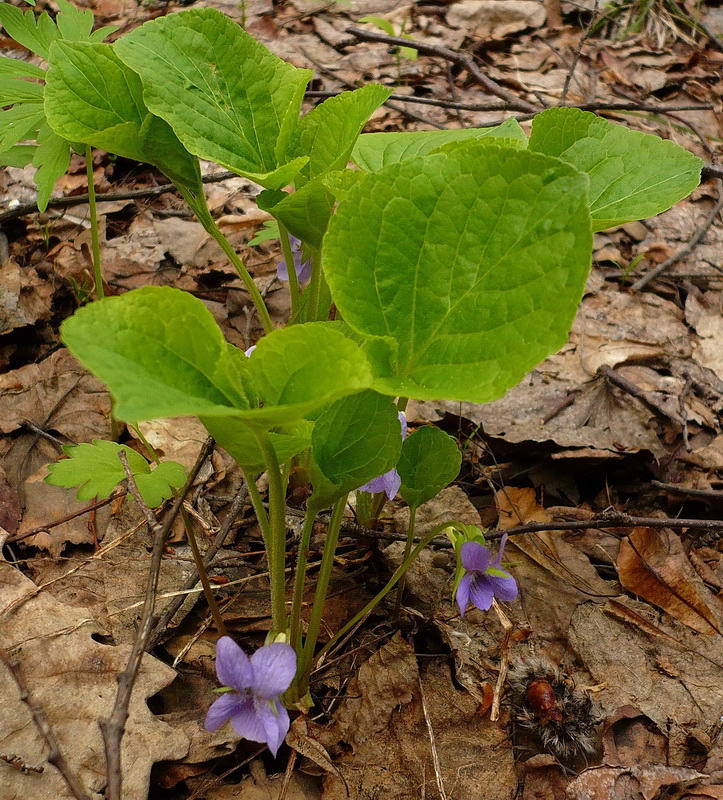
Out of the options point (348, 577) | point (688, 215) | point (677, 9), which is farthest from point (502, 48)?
point (348, 577)

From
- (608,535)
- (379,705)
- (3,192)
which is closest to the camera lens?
(379,705)

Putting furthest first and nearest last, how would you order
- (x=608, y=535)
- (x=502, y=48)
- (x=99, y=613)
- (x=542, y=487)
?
(x=502, y=48) → (x=542, y=487) → (x=608, y=535) → (x=99, y=613)

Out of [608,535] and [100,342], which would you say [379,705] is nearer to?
[608,535]

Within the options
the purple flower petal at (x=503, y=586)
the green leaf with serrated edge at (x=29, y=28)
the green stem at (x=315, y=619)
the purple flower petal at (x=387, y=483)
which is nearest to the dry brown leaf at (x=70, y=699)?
the green stem at (x=315, y=619)

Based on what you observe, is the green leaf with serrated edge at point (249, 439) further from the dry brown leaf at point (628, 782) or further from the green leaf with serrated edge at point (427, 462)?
the dry brown leaf at point (628, 782)

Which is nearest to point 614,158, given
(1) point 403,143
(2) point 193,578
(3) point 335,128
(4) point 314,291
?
(1) point 403,143

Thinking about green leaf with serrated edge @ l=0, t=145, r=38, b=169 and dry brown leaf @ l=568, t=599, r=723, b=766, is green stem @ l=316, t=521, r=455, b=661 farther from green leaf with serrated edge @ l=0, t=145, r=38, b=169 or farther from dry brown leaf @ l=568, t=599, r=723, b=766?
green leaf with serrated edge @ l=0, t=145, r=38, b=169
